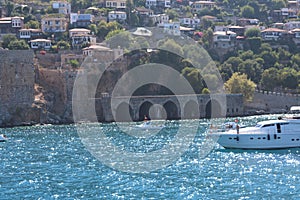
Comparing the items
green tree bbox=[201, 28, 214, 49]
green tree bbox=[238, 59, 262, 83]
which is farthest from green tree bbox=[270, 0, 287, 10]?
green tree bbox=[238, 59, 262, 83]

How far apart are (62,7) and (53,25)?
1255 cm

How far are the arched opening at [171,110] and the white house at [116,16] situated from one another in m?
35.8

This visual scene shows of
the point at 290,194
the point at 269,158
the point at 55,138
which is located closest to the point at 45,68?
the point at 55,138

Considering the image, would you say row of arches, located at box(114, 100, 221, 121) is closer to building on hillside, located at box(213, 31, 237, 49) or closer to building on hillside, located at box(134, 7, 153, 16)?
building on hillside, located at box(213, 31, 237, 49)

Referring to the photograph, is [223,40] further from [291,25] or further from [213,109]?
[213,109]

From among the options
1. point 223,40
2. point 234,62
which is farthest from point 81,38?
point 223,40

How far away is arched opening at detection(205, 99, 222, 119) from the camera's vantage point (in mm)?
84562

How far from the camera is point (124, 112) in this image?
82125 millimetres

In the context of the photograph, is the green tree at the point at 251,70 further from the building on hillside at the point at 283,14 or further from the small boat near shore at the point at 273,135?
the small boat near shore at the point at 273,135

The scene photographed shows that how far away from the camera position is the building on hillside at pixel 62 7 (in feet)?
389

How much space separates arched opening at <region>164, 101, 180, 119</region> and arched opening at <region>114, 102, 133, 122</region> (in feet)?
13.7

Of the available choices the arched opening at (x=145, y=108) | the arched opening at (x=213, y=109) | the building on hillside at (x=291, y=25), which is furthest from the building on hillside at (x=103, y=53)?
the building on hillside at (x=291, y=25)

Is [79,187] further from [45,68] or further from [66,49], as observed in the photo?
[66,49]

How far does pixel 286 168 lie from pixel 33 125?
36.8 meters
